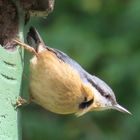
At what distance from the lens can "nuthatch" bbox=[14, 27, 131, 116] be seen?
4.26m

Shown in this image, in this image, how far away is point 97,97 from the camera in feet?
15.2

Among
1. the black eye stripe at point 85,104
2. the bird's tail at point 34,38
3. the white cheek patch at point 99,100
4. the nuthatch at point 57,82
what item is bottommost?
the white cheek patch at point 99,100

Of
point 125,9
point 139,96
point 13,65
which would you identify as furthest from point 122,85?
point 13,65

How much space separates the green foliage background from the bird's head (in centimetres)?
163

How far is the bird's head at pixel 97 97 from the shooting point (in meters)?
4.46

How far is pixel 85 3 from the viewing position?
749 cm

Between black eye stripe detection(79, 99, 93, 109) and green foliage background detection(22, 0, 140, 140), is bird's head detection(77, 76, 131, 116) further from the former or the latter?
green foliage background detection(22, 0, 140, 140)

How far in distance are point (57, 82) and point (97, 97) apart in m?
0.42

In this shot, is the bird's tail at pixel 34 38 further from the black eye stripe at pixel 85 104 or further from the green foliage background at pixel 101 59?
the green foliage background at pixel 101 59

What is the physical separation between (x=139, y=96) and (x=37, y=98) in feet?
7.82

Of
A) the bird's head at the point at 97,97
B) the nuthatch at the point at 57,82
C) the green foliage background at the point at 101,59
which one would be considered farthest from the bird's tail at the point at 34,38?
the green foliage background at the point at 101,59

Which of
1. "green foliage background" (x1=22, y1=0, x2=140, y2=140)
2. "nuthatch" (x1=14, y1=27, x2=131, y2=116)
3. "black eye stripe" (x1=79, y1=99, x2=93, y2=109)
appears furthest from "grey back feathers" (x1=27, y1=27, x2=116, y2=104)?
"green foliage background" (x1=22, y1=0, x2=140, y2=140)

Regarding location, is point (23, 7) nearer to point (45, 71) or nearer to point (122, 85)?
point (45, 71)

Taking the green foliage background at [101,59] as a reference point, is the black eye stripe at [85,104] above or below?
above
